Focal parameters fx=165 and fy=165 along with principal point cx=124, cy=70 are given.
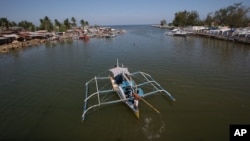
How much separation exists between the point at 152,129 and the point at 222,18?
9645cm

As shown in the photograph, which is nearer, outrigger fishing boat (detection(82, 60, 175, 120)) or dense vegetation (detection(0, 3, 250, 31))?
outrigger fishing boat (detection(82, 60, 175, 120))

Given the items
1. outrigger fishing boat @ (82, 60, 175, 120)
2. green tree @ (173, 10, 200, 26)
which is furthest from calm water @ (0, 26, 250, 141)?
green tree @ (173, 10, 200, 26)

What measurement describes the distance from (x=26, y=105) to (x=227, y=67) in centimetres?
2996

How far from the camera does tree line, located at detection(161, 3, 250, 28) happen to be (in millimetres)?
68625

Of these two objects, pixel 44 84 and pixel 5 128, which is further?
pixel 44 84

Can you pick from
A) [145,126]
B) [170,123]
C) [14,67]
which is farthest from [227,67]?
[14,67]

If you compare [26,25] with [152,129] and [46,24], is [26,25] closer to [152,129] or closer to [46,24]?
[46,24]

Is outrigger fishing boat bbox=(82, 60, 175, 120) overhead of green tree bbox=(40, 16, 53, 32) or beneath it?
beneath

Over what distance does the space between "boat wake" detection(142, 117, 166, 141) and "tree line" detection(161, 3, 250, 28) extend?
73.2 meters

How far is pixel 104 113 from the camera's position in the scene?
1551cm

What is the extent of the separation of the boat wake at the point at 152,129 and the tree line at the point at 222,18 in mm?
73183

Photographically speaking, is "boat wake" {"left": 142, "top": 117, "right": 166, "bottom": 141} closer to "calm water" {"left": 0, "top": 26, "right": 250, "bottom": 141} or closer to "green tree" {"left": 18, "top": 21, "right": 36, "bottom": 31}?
"calm water" {"left": 0, "top": 26, "right": 250, "bottom": 141}

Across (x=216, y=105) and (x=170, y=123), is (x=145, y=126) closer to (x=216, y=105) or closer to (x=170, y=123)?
(x=170, y=123)

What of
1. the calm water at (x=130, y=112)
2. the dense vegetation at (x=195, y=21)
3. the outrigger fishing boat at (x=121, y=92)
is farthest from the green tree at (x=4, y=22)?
the outrigger fishing boat at (x=121, y=92)
